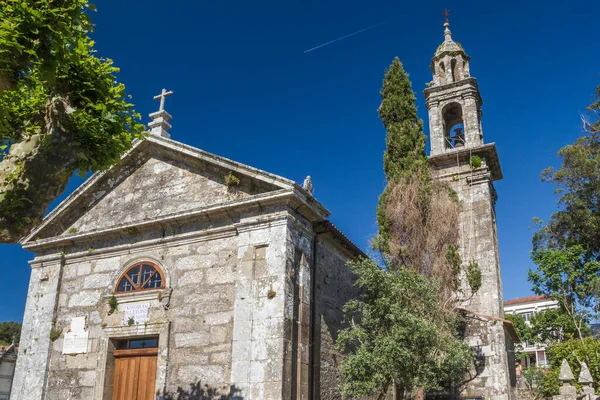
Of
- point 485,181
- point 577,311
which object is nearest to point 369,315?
point 485,181

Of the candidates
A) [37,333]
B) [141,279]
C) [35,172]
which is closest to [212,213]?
Answer: [141,279]

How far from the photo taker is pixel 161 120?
13039 mm

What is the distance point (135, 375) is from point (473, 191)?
12.2 m

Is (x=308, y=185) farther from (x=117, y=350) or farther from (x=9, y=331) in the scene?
(x=9, y=331)

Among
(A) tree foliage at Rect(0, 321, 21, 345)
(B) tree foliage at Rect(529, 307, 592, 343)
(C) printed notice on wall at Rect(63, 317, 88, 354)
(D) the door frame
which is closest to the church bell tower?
(D) the door frame

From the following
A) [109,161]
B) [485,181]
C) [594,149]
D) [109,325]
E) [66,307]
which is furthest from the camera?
[594,149]

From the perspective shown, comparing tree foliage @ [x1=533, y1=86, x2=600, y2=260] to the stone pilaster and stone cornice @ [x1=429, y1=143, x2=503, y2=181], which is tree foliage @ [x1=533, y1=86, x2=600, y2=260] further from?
the stone pilaster

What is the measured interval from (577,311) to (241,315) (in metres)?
22.8

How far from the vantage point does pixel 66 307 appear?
40.1ft

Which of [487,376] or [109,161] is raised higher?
[109,161]

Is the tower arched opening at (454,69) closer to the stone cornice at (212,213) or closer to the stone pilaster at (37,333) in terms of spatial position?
the stone cornice at (212,213)

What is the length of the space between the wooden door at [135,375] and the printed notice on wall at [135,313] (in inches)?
23.1

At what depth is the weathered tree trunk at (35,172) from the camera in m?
6.71

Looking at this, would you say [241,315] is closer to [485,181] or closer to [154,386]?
[154,386]
